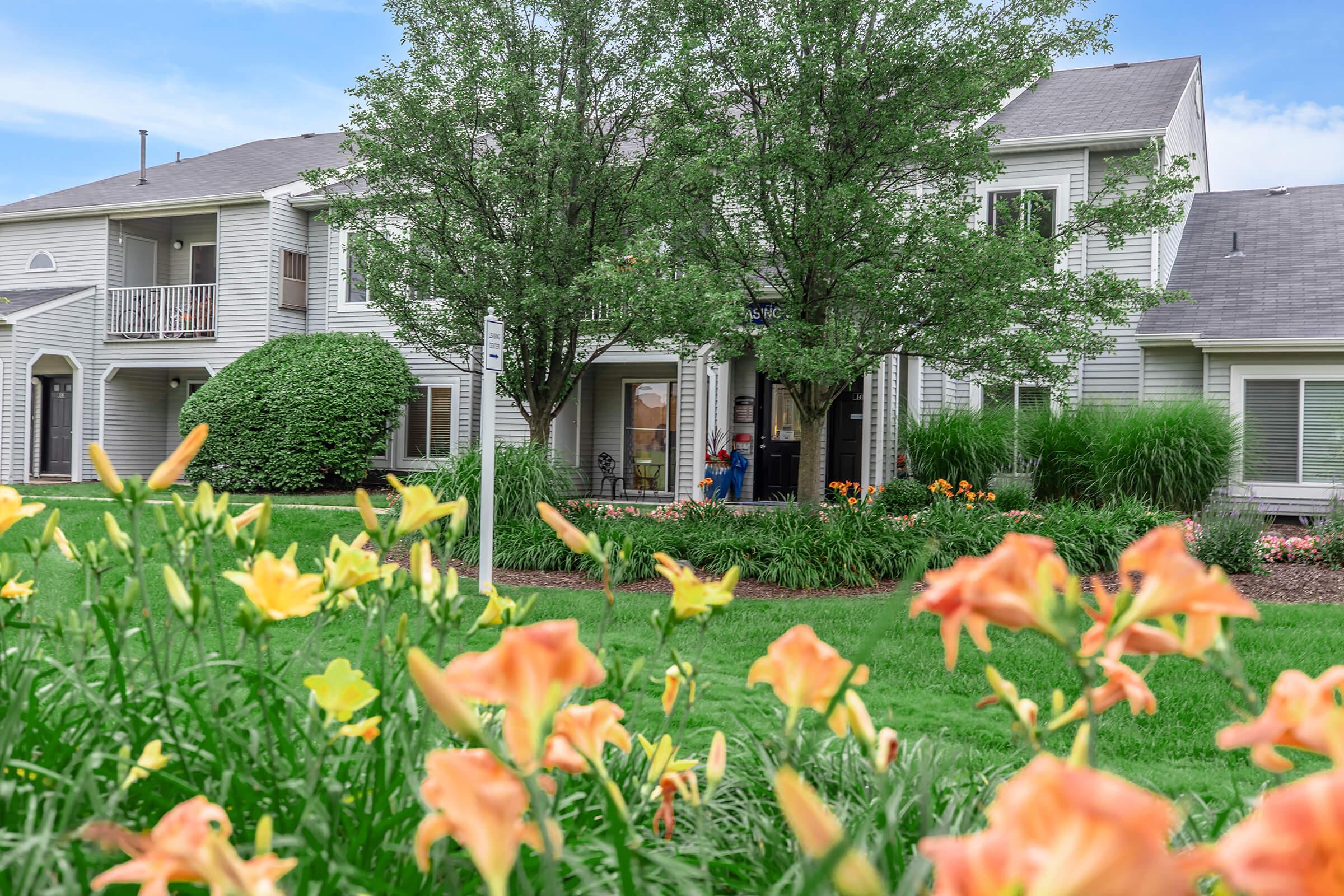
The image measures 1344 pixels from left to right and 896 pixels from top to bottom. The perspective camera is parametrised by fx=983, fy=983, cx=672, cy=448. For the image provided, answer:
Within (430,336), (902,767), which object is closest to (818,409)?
(430,336)

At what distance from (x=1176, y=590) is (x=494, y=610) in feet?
3.71

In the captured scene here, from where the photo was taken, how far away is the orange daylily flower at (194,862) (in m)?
0.70

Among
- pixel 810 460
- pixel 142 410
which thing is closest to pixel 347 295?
pixel 142 410

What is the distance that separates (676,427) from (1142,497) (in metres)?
7.81

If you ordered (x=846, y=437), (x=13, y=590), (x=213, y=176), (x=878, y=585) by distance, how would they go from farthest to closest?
(x=213, y=176) < (x=846, y=437) < (x=878, y=585) < (x=13, y=590)

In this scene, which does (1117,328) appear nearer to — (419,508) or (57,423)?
(419,508)

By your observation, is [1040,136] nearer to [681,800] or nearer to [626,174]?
[626,174]

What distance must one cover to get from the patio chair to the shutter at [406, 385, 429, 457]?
3215 millimetres

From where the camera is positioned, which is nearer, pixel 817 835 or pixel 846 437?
pixel 817 835

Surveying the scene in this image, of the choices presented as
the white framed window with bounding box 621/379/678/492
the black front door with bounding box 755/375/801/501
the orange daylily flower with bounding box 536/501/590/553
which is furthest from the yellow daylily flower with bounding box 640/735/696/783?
the white framed window with bounding box 621/379/678/492

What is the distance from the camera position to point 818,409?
10414mm

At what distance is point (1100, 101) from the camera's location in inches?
637

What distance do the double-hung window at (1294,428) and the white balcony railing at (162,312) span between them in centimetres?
1764

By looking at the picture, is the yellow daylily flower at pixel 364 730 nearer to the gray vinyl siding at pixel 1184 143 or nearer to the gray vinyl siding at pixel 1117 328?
the gray vinyl siding at pixel 1117 328
